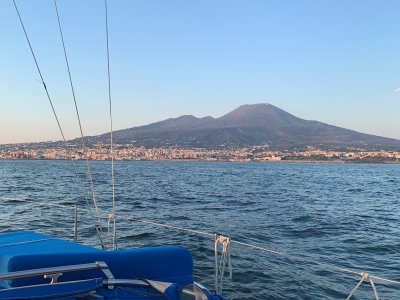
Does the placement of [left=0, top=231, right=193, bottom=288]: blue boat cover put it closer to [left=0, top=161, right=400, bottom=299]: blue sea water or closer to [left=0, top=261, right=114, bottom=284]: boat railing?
[left=0, top=261, right=114, bottom=284]: boat railing

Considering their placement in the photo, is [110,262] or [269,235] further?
[269,235]

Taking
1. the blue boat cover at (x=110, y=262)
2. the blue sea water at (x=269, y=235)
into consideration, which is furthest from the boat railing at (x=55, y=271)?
the blue sea water at (x=269, y=235)

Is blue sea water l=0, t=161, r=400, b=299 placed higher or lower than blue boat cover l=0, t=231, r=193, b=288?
lower

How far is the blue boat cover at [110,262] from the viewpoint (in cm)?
359

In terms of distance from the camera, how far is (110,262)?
3.95 m

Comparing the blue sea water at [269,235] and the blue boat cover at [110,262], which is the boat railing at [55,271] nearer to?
the blue boat cover at [110,262]

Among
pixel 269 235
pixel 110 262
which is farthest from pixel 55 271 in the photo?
pixel 269 235

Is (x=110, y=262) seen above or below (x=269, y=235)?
above

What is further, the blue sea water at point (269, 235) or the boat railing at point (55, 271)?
the blue sea water at point (269, 235)

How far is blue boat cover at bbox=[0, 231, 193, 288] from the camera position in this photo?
359 centimetres

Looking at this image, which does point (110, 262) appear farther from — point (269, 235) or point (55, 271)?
point (269, 235)

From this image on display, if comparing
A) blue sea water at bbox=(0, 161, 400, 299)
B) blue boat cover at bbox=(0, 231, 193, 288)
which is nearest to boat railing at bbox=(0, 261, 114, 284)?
blue boat cover at bbox=(0, 231, 193, 288)

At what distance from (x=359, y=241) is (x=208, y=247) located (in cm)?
643

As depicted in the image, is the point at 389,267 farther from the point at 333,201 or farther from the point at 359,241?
the point at 333,201
